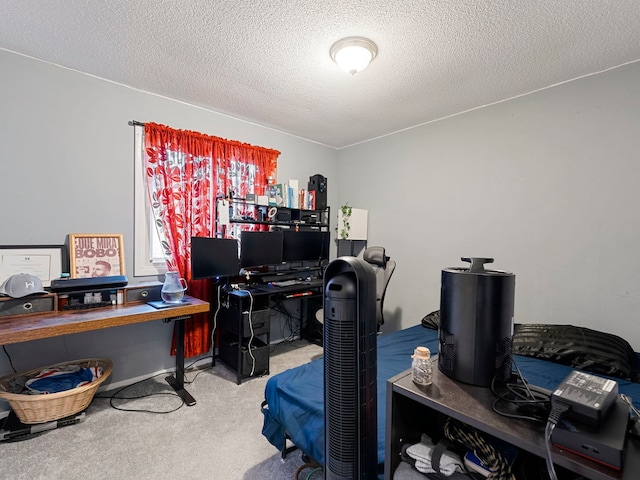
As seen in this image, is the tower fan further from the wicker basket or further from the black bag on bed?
the wicker basket

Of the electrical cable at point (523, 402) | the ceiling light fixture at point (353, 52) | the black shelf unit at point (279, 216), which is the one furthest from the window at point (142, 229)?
the electrical cable at point (523, 402)

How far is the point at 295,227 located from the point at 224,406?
203cm

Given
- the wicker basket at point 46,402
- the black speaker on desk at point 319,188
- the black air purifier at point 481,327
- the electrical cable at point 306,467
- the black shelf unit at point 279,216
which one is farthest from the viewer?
the black speaker on desk at point 319,188

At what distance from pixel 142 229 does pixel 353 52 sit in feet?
7.37

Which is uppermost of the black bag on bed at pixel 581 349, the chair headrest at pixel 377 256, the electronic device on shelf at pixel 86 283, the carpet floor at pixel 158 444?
the chair headrest at pixel 377 256

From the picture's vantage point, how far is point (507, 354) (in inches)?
36.1

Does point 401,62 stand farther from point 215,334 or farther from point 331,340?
point 215,334

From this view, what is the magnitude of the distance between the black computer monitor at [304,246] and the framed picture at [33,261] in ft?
6.49

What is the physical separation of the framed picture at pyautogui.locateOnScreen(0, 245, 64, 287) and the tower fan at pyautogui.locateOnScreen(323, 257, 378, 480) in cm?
234

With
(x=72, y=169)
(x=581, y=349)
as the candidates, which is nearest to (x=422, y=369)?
(x=581, y=349)

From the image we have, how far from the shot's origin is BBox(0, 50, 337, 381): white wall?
2.11 meters

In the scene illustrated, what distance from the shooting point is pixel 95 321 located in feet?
6.31

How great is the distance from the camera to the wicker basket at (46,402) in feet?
5.96

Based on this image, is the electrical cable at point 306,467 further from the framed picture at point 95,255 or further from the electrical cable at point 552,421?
the framed picture at point 95,255
